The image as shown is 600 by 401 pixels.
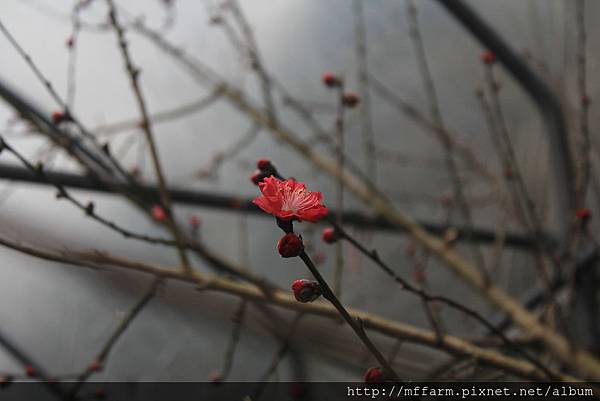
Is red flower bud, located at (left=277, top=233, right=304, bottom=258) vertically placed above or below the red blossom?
below

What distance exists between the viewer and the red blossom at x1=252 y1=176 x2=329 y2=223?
264mm

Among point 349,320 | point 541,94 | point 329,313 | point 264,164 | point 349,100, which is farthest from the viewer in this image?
point 541,94

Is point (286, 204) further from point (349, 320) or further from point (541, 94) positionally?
point (541, 94)

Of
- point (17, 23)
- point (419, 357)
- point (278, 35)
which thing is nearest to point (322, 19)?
point (278, 35)

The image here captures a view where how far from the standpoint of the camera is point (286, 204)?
0.28 metres

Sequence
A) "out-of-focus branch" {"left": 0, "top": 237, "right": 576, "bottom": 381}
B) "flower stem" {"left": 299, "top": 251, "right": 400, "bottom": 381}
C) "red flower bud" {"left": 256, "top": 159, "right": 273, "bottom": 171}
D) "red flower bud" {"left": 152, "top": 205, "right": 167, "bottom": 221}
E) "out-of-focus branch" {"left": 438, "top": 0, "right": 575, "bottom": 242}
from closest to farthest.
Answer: "flower stem" {"left": 299, "top": 251, "right": 400, "bottom": 381} < "red flower bud" {"left": 256, "top": 159, "right": 273, "bottom": 171} < "out-of-focus branch" {"left": 0, "top": 237, "right": 576, "bottom": 381} < "red flower bud" {"left": 152, "top": 205, "right": 167, "bottom": 221} < "out-of-focus branch" {"left": 438, "top": 0, "right": 575, "bottom": 242}

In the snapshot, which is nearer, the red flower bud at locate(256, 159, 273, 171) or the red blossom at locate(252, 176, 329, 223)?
the red blossom at locate(252, 176, 329, 223)

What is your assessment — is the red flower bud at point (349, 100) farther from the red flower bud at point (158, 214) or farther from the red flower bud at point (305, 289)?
the red flower bud at point (305, 289)

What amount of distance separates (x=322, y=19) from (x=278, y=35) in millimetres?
148

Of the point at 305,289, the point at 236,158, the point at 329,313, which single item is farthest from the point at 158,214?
the point at 236,158

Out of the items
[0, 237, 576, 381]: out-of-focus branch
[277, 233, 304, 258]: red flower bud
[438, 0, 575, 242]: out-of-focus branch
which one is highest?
[438, 0, 575, 242]: out-of-focus branch

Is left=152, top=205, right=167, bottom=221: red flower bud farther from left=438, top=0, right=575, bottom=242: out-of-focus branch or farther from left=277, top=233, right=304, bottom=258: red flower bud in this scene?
left=438, top=0, right=575, bottom=242: out-of-focus branch

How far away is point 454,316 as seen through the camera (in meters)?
1.65

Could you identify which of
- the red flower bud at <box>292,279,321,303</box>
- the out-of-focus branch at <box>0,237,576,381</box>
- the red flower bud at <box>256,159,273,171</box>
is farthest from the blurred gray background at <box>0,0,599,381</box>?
the red flower bud at <box>292,279,321,303</box>
